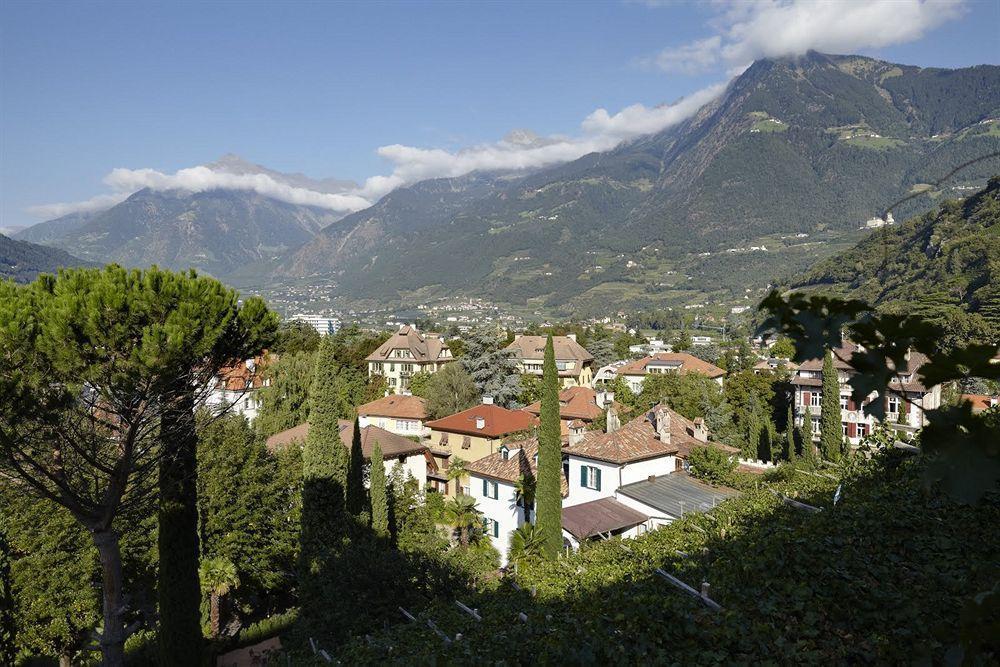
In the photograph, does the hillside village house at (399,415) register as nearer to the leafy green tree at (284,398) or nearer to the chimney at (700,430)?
the leafy green tree at (284,398)

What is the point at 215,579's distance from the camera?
58.4ft

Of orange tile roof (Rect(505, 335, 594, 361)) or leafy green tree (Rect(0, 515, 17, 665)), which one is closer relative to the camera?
leafy green tree (Rect(0, 515, 17, 665))

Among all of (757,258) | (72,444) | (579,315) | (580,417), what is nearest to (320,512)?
(72,444)

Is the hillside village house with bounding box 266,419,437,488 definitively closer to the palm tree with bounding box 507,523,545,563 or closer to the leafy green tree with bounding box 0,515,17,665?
the palm tree with bounding box 507,523,545,563

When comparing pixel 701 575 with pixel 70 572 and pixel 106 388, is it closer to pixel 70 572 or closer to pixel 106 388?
pixel 106 388

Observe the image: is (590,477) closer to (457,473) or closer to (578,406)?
(457,473)

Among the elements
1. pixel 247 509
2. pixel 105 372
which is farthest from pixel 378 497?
pixel 105 372

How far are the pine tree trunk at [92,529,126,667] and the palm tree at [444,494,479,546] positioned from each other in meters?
14.6

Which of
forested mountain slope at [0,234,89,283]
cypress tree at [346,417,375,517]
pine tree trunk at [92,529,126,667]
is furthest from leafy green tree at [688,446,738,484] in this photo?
forested mountain slope at [0,234,89,283]

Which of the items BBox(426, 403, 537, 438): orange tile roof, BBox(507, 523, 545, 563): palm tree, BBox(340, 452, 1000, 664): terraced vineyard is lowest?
BBox(507, 523, 545, 563): palm tree

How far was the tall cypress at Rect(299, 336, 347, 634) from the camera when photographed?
17.7 metres

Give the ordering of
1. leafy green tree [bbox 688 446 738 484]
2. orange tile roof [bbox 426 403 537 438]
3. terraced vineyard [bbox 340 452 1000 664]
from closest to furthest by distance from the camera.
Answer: terraced vineyard [bbox 340 452 1000 664], leafy green tree [bbox 688 446 738 484], orange tile roof [bbox 426 403 537 438]

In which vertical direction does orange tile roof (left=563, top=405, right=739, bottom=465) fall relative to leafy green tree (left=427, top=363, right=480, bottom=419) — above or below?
above

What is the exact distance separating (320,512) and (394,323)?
16971cm
